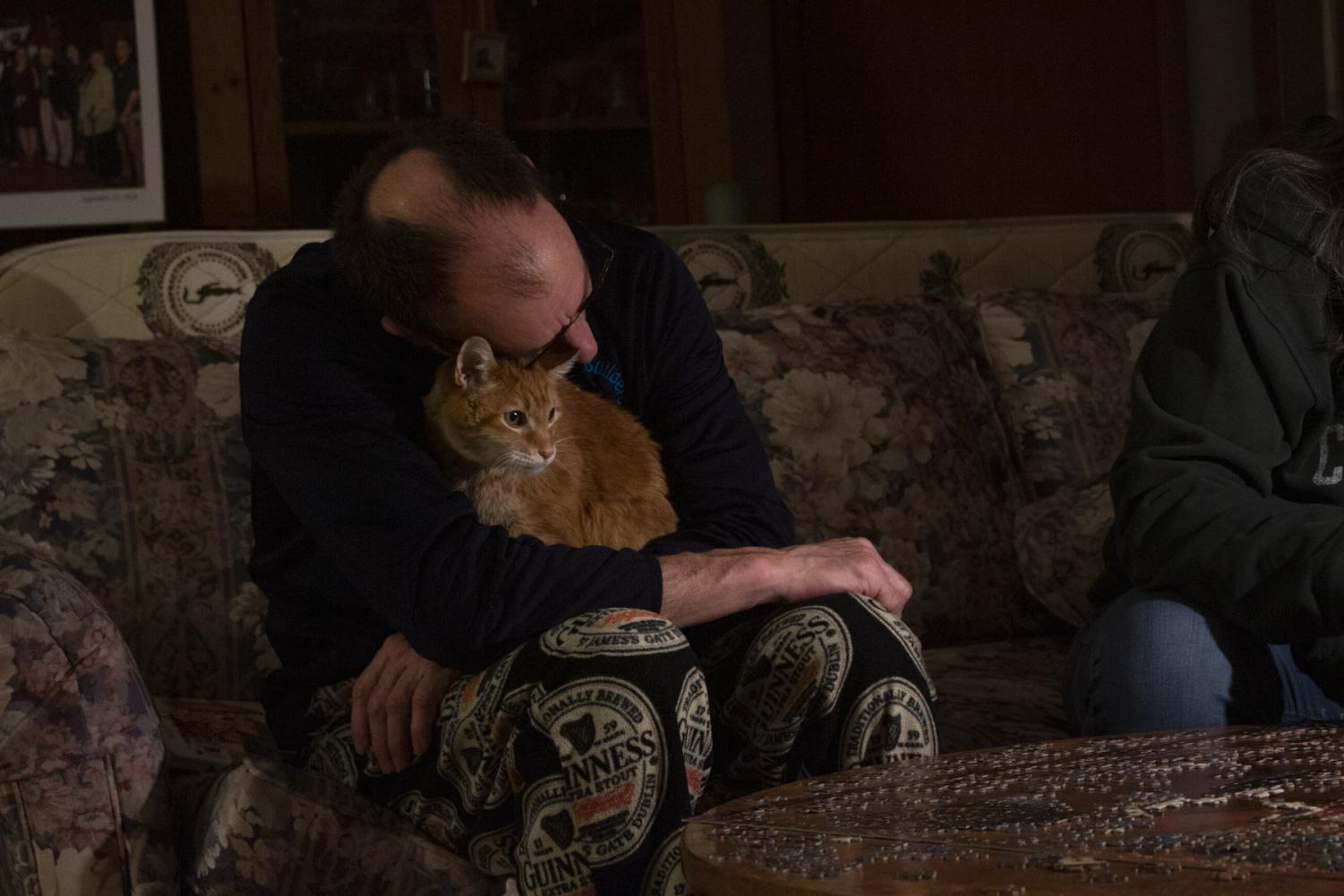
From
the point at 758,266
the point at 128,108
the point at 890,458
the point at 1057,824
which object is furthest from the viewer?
the point at 128,108

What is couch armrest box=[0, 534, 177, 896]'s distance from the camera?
4.62 feet

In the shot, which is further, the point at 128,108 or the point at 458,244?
the point at 128,108

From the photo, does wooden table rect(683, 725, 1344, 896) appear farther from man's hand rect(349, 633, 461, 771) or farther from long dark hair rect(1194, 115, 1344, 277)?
long dark hair rect(1194, 115, 1344, 277)

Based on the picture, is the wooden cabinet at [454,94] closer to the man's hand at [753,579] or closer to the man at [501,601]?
the man at [501,601]

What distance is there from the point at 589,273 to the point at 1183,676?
73cm

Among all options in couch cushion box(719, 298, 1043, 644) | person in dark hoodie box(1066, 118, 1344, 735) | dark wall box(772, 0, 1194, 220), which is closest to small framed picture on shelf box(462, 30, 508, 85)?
dark wall box(772, 0, 1194, 220)

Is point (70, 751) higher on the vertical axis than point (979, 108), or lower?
lower

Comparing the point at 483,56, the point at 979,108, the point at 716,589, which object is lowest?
the point at 716,589

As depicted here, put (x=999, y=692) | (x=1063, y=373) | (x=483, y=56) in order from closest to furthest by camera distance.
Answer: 1. (x=999, y=692)
2. (x=1063, y=373)
3. (x=483, y=56)

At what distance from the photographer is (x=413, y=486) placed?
1467 millimetres

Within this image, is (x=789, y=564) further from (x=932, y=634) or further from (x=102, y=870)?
(x=932, y=634)

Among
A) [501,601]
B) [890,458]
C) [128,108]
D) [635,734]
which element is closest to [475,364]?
[501,601]

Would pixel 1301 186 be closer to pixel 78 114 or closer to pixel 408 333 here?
pixel 408 333

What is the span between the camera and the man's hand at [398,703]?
56.8 inches
